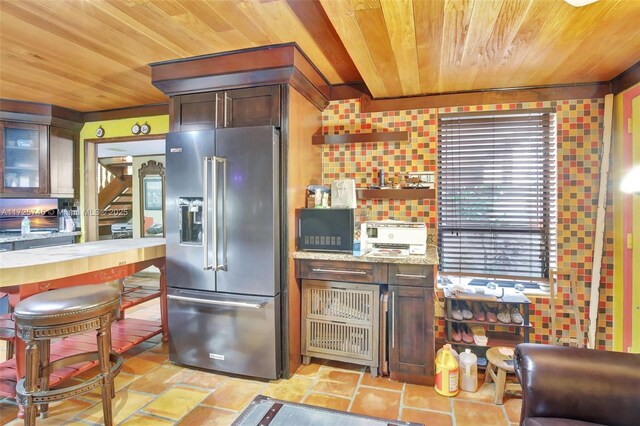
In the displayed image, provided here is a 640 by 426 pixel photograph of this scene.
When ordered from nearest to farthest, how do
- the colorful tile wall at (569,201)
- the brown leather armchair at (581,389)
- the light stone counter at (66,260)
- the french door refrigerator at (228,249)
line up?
the brown leather armchair at (581,389), the light stone counter at (66,260), the french door refrigerator at (228,249), the colorful tile wall at (569,201)

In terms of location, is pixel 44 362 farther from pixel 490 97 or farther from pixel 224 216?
pixel 490 97

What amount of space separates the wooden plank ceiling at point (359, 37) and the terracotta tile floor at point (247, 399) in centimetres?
236

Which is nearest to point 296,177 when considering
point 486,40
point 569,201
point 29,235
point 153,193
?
point 486,40

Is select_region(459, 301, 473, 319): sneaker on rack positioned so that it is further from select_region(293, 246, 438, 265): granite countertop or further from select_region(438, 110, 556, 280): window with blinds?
select_region(293, 246, 438, 265): granite countertop

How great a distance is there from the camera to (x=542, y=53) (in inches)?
90.4

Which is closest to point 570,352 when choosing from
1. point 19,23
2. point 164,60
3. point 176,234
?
point 176,234

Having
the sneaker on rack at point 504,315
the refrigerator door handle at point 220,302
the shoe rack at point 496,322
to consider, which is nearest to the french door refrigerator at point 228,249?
the refrigerator door handle at point 220,302

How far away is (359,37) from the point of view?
83.7 inches

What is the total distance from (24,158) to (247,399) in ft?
12.3

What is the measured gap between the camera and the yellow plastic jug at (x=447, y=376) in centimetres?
238

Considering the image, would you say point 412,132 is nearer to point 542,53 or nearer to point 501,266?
point 542,53

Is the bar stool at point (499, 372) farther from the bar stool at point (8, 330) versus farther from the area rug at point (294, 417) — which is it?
the bar stool at point (8, 330)

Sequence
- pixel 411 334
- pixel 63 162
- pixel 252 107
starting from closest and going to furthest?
pixel 411 334 < pixel 252 107 < pixel 63 162

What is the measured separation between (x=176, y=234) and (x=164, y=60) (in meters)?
1.37
